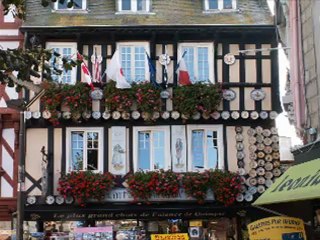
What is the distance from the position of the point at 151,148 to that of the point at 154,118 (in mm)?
1064

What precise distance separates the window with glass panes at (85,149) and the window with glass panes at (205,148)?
9.51 ft

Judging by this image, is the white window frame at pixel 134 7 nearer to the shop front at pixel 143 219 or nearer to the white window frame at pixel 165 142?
the white window frame at pixel 165 142

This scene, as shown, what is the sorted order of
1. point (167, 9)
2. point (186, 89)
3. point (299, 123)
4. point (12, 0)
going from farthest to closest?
point (167, 9) < point (186, 89) < point (299, 123) < point (12, 0)

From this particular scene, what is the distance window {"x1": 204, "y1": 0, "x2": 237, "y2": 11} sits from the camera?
2328 cm

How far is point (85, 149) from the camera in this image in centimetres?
2214

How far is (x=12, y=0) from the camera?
308 inches

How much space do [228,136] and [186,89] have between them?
211 cm

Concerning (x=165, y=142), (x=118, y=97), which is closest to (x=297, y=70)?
(x=118, y=97)

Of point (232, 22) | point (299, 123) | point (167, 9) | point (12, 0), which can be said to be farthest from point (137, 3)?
point (12, 0)

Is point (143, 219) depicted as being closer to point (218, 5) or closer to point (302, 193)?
point (218, 5)

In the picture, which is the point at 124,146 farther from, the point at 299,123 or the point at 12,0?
the point at 12,0

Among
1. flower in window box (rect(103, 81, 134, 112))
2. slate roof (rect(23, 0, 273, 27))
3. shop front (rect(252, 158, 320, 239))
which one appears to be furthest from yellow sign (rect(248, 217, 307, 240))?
slate roof (rect(23, 0, 273, 27))

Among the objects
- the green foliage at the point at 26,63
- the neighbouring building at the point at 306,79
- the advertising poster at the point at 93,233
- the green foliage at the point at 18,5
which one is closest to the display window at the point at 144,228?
the advertising poster at the point at 93,233

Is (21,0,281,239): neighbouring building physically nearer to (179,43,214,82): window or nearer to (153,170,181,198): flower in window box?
(179,43,214,82): window
